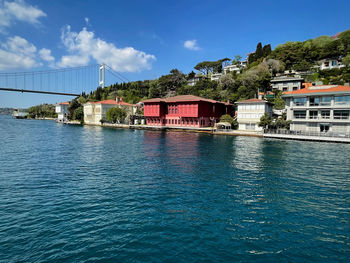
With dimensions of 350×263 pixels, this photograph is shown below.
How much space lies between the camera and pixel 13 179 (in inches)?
598

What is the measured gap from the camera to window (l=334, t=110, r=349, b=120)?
41.3m

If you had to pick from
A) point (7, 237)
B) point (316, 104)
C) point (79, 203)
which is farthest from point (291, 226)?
point (316, 104)

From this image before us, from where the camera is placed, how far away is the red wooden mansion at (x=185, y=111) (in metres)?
64.6

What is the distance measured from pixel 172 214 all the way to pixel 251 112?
1925 inches

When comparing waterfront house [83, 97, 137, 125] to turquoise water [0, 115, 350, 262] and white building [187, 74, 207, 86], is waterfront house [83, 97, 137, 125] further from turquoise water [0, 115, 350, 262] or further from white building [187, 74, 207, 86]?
turquoise water [0, 115, 350, 262]

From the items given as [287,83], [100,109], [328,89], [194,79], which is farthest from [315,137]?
[100,109]

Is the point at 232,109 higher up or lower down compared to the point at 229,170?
higher up

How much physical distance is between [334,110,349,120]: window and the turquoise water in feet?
96.6

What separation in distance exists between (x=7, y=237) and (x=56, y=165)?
495 inches

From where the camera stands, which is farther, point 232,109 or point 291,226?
point 232,109

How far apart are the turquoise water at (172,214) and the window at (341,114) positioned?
29449 millimetres

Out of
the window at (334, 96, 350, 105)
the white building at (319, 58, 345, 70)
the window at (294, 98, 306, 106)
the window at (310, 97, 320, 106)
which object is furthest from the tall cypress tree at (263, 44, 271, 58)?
the window at (334, 96, 350, 105)

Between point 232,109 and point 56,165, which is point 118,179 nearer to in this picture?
point 56,165

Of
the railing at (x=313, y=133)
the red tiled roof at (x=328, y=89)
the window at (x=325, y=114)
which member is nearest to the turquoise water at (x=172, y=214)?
the railing at (x=313, y=133)
